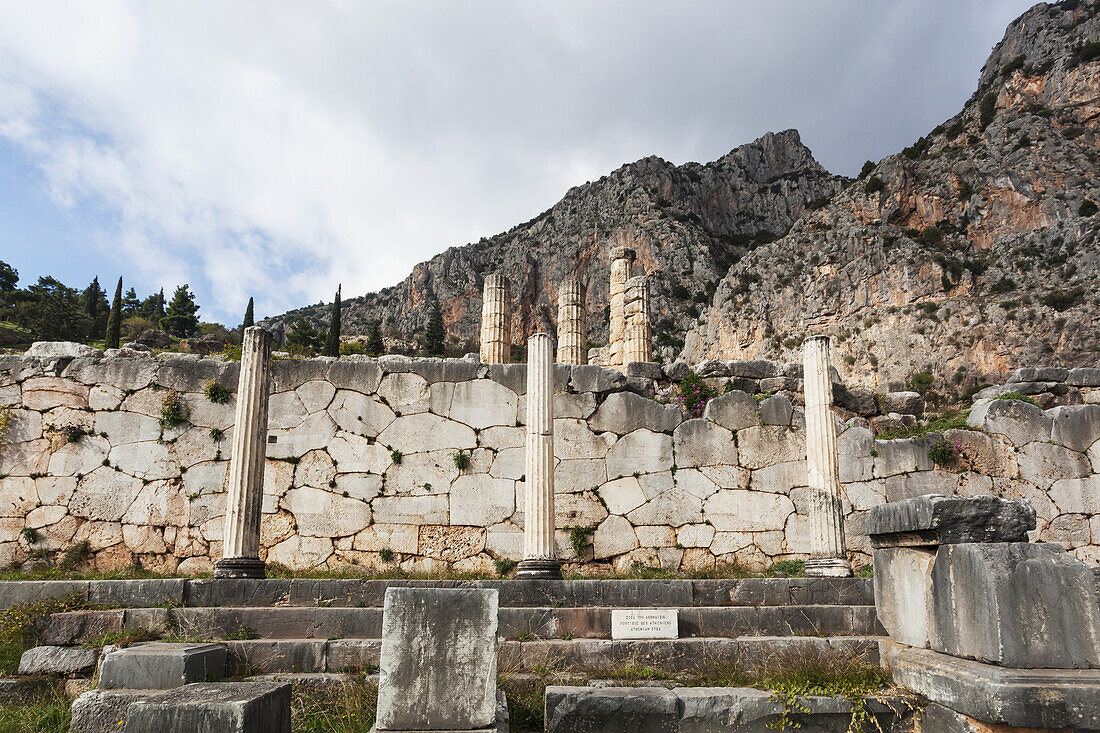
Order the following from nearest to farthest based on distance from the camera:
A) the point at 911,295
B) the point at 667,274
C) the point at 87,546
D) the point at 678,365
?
1. the point at 87,546
2. the point at 678,365
3. the point at 911,295
4. the point at 667,274

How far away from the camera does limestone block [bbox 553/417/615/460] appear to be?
11.8 m

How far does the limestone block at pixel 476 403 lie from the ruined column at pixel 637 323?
4505 millimetres

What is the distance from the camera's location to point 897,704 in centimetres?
524

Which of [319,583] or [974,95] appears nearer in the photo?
[319,583]

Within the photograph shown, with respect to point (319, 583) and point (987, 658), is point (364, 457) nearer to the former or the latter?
point (319, 583)

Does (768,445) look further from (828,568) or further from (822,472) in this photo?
(828,568)

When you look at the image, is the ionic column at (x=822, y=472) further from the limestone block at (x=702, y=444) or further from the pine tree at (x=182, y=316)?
the pine tree at (x=182, y=316)

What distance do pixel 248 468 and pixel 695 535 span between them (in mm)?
7453

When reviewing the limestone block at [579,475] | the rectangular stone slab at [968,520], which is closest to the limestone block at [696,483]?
the limestone block at [579,475]

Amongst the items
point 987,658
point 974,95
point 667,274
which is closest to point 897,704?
point 987,658

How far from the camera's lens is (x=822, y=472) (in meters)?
9.98

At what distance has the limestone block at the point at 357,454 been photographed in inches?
457

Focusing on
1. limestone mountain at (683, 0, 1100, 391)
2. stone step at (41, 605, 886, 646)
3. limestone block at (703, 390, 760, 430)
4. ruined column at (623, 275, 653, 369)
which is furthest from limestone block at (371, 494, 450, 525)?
limestone mountain at (683, 0, 1100, 391)

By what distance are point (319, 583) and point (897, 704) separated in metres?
6.46
